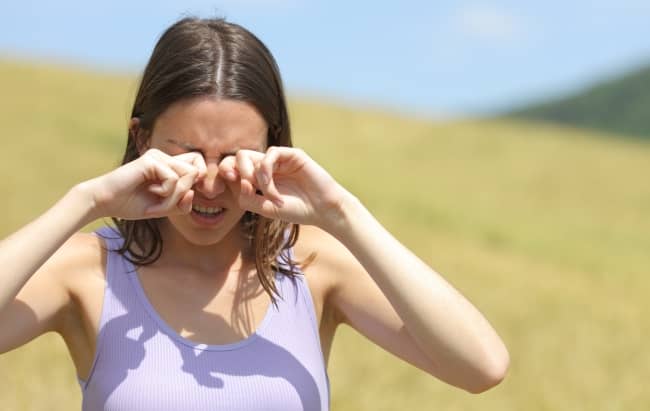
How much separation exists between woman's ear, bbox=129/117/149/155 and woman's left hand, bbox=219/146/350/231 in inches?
14.9

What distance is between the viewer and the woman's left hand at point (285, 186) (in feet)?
9.22

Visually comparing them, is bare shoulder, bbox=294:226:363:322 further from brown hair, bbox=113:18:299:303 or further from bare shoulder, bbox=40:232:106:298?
bare shoulder, bbox=40:232:106:298

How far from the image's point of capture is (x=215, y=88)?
2.89m

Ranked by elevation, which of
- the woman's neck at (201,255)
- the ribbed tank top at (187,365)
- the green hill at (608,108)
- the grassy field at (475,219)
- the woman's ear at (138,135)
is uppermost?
the woman's ear at (138,135)

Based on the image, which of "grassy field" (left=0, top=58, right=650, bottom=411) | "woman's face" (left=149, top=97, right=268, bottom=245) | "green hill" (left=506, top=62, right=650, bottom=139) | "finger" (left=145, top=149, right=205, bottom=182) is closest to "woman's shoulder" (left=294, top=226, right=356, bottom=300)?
"woman's face" (left=149, top=97, right=268, bottom=245)

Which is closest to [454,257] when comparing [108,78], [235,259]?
[235,259]

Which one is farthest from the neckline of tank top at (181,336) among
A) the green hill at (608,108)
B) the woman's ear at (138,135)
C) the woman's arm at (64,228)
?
the green hill at (608,108)

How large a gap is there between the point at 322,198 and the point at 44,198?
12.3 metres

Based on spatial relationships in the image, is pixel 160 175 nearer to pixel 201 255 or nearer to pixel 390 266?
pixel 201 255

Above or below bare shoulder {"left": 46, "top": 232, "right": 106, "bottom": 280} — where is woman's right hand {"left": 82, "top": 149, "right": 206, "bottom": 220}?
above

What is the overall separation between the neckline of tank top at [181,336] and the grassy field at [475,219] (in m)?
0.84

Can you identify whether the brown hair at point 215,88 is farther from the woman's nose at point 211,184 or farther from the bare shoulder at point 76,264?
the woman's nose at point 211,184

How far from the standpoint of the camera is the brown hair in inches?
115

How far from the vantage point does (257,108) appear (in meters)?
2.96
